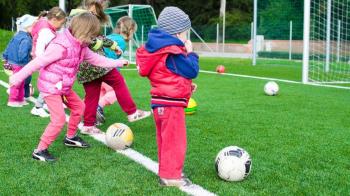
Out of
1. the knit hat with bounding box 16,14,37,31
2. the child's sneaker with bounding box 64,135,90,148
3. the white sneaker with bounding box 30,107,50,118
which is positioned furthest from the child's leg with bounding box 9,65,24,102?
the child's sneaker with bounding box 64,135,90,148

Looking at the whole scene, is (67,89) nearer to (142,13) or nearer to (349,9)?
(349,9)

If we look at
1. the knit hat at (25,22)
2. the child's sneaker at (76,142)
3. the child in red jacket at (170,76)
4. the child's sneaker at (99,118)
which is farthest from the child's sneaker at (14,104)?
the child in red jacket at (170,76)

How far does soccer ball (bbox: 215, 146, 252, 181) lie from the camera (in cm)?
444

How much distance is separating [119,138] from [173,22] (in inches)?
72.6

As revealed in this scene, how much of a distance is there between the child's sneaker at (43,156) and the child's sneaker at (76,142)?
23.5 inches

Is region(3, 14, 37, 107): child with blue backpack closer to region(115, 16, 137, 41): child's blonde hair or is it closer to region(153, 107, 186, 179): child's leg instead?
region(115, 16, 137, 41): child's blonde hair

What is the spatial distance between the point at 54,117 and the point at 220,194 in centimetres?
209

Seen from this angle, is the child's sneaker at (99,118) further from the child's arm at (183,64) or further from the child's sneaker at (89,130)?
the child's arm at (183,64)

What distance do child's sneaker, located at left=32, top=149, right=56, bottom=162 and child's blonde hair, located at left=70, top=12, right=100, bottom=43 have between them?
3.87ft

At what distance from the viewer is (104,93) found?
8.06 m

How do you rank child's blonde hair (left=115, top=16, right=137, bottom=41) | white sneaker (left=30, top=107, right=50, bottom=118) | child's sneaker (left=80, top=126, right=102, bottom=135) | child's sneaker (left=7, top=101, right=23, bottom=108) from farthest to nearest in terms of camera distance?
child's sneaker (left=7, top=101, right=23, bottom=108)
white sneaker (left=30, top=107, right=50, bottom=118)
child's blonde hair (left=115, top=16, right=137, bottom=41)
child's sneaker (left=80, top=126, right=102, bottom=135)

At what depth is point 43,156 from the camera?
17.1 ft

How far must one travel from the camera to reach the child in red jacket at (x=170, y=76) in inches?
167

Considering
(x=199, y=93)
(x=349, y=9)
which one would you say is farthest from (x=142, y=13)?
(x=199, y=93)
